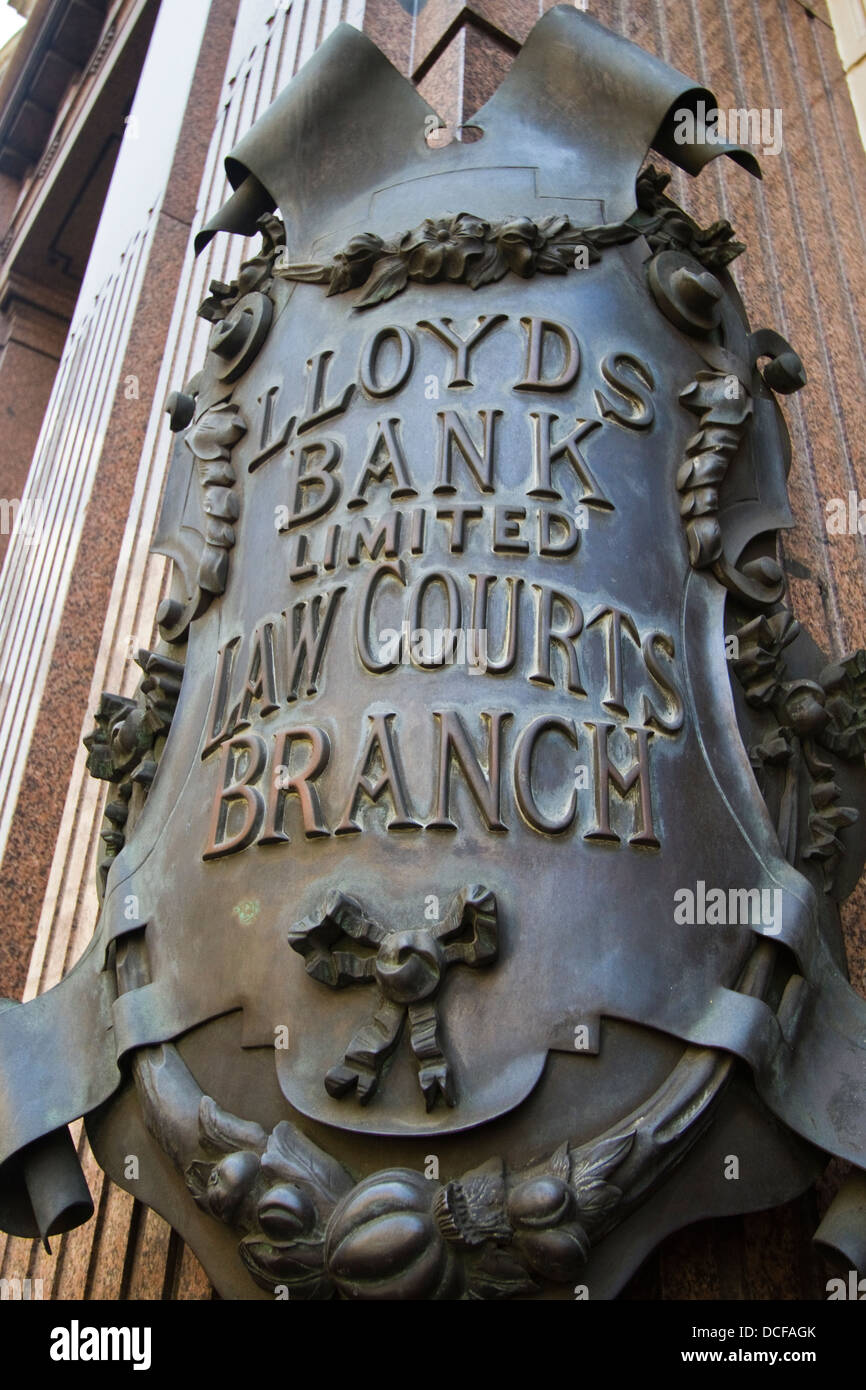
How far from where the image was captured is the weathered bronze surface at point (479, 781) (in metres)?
2.48

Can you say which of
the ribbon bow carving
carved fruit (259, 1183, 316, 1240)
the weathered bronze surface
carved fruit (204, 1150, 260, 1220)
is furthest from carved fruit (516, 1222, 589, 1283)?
carved fruit (204, 1150, 260, 1220)

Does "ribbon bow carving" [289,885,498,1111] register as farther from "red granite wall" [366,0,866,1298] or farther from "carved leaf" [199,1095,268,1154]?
"red granite wall" [366,0,866,1298]

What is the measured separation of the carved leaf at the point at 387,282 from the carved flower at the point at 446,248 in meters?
0.02

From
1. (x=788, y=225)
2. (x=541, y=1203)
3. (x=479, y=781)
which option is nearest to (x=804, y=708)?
(x=479, y=781)

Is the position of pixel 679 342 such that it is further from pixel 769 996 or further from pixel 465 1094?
pixel 465 1094

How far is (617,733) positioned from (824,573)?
193 centimetres

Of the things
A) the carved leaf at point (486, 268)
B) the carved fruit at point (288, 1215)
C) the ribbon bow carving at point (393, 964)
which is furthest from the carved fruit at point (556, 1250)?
the carved leaf at point (486, 268)

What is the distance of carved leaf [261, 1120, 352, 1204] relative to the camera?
8.04 ft

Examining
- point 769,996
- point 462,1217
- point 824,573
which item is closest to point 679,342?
point 824,573

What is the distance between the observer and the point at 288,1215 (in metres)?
2.42

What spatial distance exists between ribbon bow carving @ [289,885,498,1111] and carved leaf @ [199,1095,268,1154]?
0.20 meters

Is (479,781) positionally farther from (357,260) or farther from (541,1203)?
(357,260)

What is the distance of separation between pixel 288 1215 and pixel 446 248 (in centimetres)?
242
